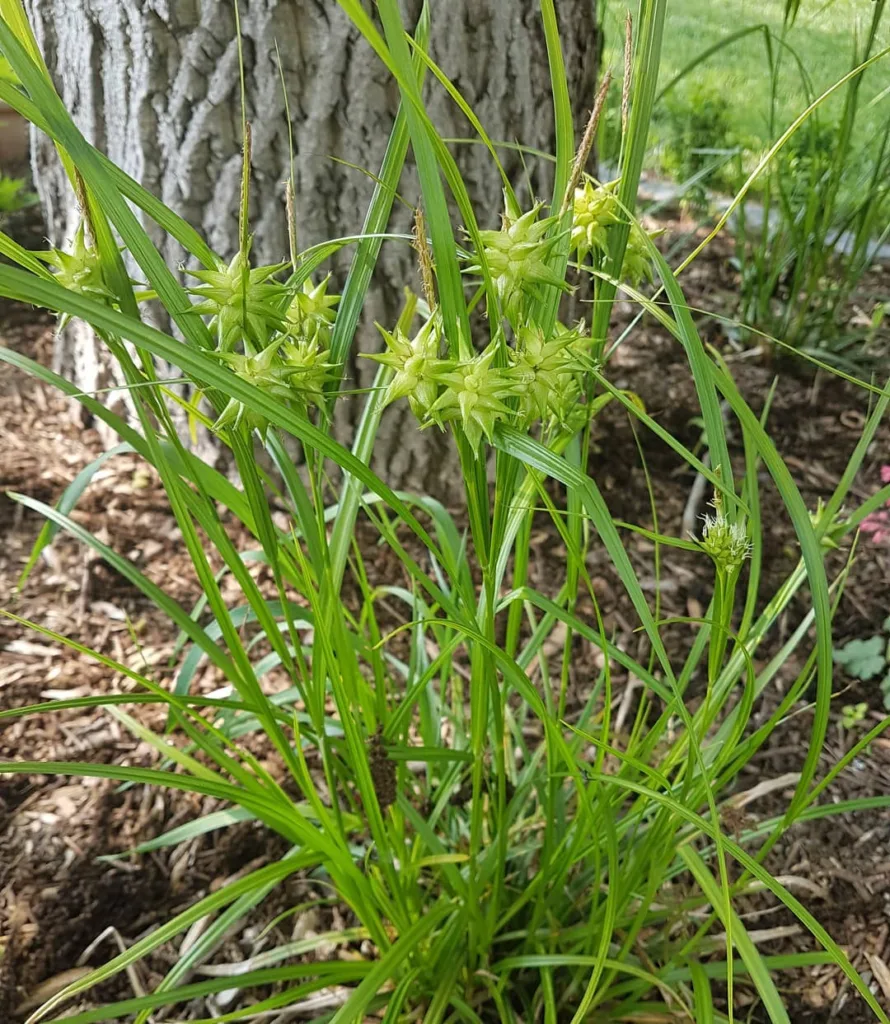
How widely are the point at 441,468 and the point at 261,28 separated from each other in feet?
2.19

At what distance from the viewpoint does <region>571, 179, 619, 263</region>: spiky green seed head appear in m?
0.47

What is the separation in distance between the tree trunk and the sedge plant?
1.42 ft

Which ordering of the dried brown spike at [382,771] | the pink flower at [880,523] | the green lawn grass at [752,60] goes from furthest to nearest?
the green lawn grass at [752,60], the pink flower at [880,523], the dried brown spike at [382,771]

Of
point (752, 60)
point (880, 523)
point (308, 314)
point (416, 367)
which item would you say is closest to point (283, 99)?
point (308, 314)

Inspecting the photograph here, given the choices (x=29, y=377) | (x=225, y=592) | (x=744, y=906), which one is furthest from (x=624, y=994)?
(x=29, y=377)

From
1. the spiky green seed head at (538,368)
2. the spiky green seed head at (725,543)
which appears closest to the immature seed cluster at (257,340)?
the spiky green seed head at (538,368)

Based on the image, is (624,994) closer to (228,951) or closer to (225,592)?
(228,951)

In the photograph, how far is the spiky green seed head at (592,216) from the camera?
47 cm

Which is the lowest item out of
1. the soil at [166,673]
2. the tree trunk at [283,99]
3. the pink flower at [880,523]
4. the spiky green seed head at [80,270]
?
the soil at [166,673]

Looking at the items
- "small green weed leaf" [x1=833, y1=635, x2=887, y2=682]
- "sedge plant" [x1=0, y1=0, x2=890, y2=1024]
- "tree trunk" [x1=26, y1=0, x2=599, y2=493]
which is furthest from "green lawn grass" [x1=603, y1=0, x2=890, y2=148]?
"sedge plant" [x1=0, y1=0, x2=890, y2=1024]

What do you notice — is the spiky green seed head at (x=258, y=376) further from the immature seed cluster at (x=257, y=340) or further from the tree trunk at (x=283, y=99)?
the tree trunk at (x=283, y=99)

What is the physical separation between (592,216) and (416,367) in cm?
16

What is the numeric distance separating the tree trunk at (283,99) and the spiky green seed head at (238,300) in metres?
0.71

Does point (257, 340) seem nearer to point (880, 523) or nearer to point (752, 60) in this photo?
point (880, 523)
